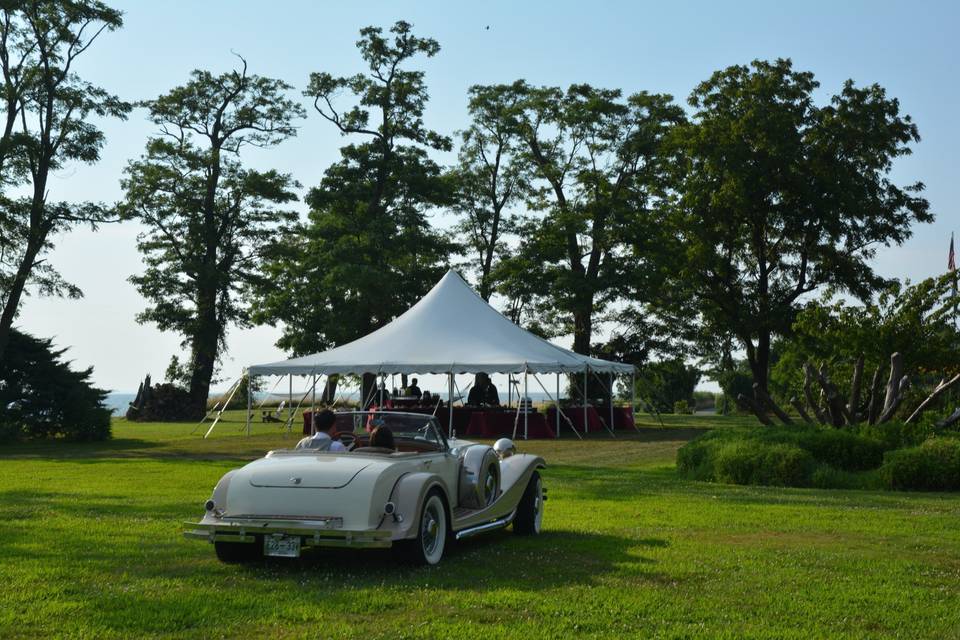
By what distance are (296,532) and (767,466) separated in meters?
10.7

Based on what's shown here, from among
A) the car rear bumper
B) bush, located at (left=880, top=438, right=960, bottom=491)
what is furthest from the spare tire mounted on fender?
bush, located at (left=880, top=438, right=960, bottom=491)

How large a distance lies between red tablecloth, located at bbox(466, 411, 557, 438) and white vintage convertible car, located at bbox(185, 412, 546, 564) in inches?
782

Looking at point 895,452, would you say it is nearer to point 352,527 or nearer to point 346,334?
point 352,527

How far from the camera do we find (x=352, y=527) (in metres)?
8.01

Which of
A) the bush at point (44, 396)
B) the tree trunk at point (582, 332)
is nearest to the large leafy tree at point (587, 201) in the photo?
the tree trunk at point (582, 332)

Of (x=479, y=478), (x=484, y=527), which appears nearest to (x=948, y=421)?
(x=479, y=478)

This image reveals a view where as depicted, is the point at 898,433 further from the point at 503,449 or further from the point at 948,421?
the point at 503,449

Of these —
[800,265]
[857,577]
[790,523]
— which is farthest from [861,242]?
[857,577]

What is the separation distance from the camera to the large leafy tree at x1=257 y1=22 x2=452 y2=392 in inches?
1633

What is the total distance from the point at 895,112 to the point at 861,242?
4.90m

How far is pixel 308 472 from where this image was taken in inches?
330

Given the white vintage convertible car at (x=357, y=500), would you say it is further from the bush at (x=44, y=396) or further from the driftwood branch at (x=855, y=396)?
the bush at (x=44, y=396)

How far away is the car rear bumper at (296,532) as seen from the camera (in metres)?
7.92

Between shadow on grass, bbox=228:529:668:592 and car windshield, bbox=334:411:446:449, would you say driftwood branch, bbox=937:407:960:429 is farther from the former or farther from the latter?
car windshield, bbox=334:411:446:449
